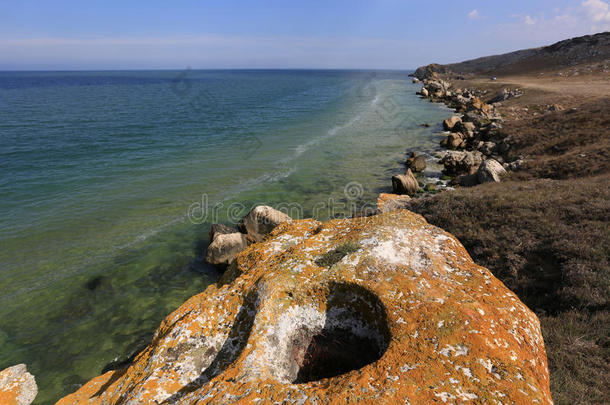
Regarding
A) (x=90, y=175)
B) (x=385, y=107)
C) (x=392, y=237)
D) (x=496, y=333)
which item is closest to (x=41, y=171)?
(x=90, y=175)

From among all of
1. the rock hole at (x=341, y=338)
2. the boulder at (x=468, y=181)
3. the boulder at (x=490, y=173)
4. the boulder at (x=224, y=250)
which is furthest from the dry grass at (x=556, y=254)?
the boulder at (x=224, y=250)

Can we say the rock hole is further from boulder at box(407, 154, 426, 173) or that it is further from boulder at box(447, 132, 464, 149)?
boulder at box(447, 132, 464, 149)

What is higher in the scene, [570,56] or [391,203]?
[570,56]

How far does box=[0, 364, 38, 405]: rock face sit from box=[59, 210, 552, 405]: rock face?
5022 millimetres

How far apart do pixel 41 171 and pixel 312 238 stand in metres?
31.4

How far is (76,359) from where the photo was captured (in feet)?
32.8

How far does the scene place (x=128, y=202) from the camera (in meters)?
21.3

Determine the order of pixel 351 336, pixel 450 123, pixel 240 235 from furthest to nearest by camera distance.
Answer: pixel 450 123, pixel 240 235, pixel 351 336

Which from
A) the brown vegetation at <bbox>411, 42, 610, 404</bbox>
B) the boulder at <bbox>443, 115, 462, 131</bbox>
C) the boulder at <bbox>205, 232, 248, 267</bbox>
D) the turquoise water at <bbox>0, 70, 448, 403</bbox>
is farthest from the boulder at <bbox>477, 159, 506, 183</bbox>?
the boulder at <bbox>443, 115, 462, 131</bbox>

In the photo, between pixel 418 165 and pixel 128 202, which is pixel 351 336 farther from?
pixel 418 165

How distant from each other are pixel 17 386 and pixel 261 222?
34.3 ft

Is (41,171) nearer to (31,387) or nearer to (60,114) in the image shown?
(31,387)

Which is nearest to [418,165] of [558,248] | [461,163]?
[461,163]

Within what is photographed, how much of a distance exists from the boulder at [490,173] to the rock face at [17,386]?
24.3m
